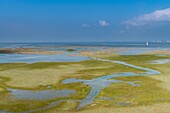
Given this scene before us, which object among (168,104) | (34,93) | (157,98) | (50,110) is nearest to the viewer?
(50,110)

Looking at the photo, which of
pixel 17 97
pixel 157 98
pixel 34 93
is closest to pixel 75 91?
→ pixel 34 93

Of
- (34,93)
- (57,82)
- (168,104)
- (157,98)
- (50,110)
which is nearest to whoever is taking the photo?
(50,110)

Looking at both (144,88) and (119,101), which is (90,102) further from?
(144,88)

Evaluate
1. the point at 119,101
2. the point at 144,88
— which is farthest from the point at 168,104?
the point at 144,88

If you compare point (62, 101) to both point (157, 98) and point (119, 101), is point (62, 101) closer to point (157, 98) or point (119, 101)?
point (119, 101)

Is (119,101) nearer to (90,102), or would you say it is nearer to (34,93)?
(90,102)

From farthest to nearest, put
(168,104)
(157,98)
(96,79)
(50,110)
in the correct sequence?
1. (96,79)
2. (157,98)
3. (168,104)
4. (50,110)

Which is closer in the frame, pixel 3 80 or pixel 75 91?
pixel 75 91

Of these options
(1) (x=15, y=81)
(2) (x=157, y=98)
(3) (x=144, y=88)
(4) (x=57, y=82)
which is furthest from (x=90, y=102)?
(1) (x=15, y=81)

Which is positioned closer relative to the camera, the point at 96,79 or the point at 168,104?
the point at 168,104

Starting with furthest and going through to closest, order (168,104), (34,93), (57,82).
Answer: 1. (57,82)
2. (34,93)
3. (168,104)
